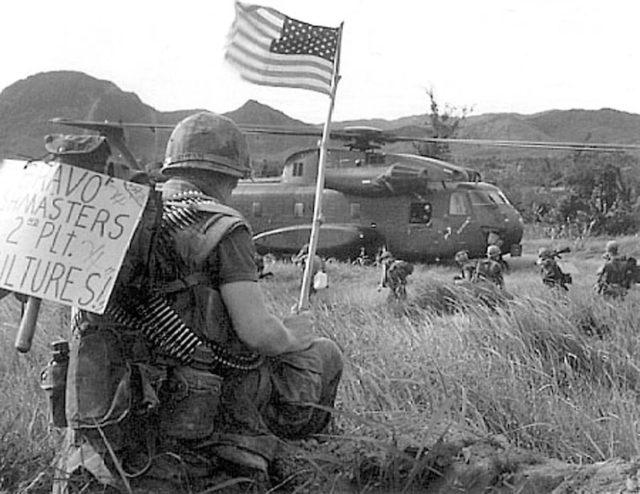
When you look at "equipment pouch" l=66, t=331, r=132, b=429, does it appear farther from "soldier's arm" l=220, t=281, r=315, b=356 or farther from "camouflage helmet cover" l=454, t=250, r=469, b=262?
"camouflage helmet cover" l=454, t=250, r=469, b=262

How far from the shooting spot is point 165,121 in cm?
427

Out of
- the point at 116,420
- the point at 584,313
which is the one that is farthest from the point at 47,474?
the point at 584,313

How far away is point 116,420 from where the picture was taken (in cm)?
221

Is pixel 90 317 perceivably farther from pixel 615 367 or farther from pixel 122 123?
pixel 615 367

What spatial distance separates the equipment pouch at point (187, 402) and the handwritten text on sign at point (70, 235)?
33cm

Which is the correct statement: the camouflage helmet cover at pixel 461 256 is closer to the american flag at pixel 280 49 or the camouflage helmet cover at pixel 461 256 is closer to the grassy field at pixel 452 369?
the grassy field at pixel 452 369

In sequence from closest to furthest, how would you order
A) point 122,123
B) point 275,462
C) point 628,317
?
1. point 275,462
2. point 122,123
3. point 628,317

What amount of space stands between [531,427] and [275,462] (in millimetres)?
1097

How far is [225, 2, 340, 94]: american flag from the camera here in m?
4.07

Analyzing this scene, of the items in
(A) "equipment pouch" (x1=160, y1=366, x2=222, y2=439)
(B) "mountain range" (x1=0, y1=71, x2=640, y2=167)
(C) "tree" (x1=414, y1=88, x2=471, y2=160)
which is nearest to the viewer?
(A) "equipment pouch" (x1=160, y1=366, x2=222, y2=439)

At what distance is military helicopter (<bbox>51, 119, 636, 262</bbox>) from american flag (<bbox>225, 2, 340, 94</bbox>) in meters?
1.81

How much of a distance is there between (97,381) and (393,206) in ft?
14.2

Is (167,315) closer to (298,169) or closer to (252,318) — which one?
(252,318)

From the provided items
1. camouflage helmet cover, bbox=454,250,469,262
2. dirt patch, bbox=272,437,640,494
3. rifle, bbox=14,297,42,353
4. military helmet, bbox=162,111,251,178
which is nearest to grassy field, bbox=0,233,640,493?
dirt patch, bbox=272,437,640,494
